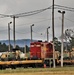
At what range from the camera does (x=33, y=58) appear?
43844mm

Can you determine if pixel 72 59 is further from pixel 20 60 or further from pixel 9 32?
pixel 9 32

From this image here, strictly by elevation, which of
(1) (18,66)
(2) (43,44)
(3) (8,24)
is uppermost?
(3) (8,24)

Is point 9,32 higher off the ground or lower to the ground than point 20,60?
higher

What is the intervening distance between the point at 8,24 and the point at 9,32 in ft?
5.99

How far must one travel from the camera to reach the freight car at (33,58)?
139 ft

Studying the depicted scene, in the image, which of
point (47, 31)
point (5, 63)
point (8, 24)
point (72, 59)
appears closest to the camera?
point (5, 63)

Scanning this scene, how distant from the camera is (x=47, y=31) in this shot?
7756cm

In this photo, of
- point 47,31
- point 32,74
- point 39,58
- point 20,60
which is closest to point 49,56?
point 39,58

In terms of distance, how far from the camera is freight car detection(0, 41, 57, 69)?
42281 mm

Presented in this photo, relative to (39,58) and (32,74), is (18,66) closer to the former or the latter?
(39,58)

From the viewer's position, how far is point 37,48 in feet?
150

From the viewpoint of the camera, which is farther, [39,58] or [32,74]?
[39,58]

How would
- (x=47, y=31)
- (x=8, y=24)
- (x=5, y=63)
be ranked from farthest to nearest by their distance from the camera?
1. (x=47, y=31)
2. (x=8, y=24)
3. (x=5, y=63)

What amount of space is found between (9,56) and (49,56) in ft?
19.1
